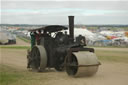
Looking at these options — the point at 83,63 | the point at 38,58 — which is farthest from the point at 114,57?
the point at 83,63

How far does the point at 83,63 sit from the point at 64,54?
190cm

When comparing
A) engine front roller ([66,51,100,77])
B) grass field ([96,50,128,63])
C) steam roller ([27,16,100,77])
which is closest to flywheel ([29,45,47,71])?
steam roller ([27,16,100,77])

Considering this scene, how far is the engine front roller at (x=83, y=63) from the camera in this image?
1044cm

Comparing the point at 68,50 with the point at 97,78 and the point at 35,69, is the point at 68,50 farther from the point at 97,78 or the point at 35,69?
the point at 35,69

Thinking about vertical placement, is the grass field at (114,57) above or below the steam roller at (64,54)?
below

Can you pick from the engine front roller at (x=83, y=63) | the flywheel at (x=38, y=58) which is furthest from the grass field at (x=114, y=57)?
the engine front roller at (x=83, y=63)

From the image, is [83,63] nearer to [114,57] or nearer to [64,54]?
[64,54]

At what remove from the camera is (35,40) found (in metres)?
14.5

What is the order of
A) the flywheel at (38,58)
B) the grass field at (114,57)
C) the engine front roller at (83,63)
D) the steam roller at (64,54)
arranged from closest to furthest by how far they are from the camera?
1. the engine front roller at (83,63)
2. the steam roller at (64,54)
3. the flywheel at (38,58)
4. the grass field at (114,57)

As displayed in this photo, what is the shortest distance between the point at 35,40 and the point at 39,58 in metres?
1.77

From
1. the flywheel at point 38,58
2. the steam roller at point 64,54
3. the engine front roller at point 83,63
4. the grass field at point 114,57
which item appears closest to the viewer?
the engine front roller at point 83,63

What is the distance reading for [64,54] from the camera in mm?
12164

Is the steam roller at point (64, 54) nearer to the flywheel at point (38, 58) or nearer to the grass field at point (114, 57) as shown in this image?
the flywheel at point (38, 58)

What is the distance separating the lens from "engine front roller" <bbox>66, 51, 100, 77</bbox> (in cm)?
1044
